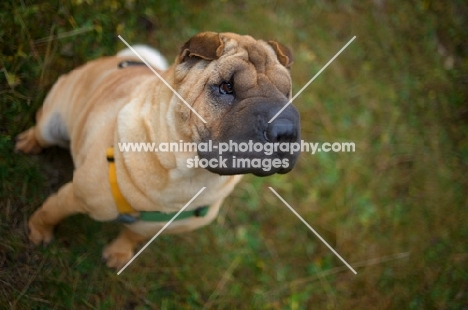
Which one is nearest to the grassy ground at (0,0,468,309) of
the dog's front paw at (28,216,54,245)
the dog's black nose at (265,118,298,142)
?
the dog's front paw at (28,216,54,245)

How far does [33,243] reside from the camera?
3.17 metres

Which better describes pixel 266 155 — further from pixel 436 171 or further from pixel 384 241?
pixel 436 171

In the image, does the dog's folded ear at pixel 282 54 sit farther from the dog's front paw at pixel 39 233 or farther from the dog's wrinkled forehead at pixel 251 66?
the dog's front paw at pixel 39 233

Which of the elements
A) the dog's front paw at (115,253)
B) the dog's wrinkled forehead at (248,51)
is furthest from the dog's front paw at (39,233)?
the dog's wrinkled forehead at (248,51)

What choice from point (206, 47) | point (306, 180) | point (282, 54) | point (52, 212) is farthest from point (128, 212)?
point (306, 180)

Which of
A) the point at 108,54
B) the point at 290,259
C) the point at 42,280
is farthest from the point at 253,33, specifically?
the point at 42,280

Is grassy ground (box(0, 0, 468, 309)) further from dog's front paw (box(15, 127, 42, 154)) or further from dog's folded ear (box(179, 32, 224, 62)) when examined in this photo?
dog's folded ear (box(179, 32, 224, 62))

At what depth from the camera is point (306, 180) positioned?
14.7 feet

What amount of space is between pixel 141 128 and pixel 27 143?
4.64 ft

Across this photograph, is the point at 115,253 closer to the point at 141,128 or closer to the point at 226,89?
Answer: the point at 141,128

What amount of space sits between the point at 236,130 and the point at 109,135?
0.88m

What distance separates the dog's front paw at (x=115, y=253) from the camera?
10.9 feet

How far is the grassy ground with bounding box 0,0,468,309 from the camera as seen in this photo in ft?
10.9

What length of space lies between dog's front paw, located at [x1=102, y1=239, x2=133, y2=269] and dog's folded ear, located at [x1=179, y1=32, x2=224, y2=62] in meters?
1.67
